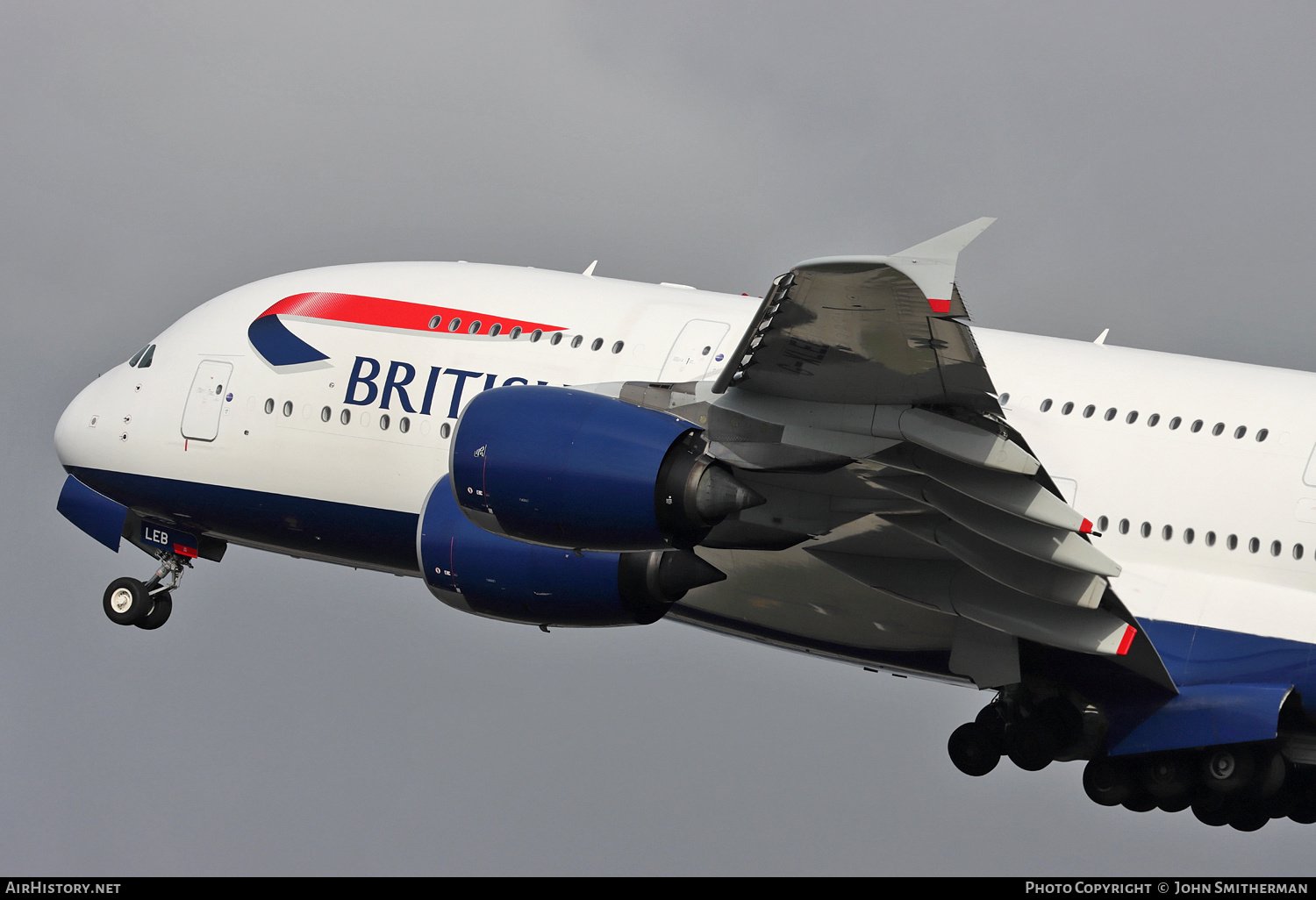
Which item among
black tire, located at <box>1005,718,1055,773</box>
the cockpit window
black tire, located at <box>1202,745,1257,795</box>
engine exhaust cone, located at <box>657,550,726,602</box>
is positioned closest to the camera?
engine exhaust cone, located at <box>657,550,726,602</box>

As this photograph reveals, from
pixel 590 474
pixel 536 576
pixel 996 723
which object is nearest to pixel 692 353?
pixel 536 576

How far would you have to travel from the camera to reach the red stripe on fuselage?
742 inches

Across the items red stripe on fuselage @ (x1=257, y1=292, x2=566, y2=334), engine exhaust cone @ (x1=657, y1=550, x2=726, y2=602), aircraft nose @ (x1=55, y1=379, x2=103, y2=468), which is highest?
red stripe on fuselage @ (x1=257, y1=292, x2=566, y2=334)

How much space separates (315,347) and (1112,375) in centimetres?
923

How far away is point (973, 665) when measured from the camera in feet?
54.7

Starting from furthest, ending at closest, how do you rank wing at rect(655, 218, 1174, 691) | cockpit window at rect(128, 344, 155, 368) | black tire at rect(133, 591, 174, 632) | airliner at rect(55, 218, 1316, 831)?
black tire at rect(133, 591, 174, 632) < cockpit window at rect(128, 344, 155, 368) < airliner at rect(55, 218, 1316, 831) < wing at rect(655, 218, 1174, 691)

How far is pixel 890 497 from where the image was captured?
576 inches

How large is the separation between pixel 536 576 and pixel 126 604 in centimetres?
701

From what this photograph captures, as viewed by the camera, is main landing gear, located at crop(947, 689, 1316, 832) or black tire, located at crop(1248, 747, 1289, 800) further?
black tire, located at crop(1248, 747, 1289, 800)

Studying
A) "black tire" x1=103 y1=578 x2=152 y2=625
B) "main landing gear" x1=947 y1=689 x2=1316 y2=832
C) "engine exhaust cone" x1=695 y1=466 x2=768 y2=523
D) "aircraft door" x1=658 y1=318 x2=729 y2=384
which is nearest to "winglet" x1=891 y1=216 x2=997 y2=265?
"engine exhaust cone" x1=695 y1=466 x2=768 y2=523

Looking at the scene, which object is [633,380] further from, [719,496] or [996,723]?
A: [996,723]

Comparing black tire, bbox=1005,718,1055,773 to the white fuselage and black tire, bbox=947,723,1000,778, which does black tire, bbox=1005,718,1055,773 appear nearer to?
black tire, bbox=947,723,1000,778

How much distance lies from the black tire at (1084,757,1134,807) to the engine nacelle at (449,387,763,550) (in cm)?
618

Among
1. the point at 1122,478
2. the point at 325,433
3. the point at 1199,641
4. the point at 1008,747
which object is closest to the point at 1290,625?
the point at 1199,641
